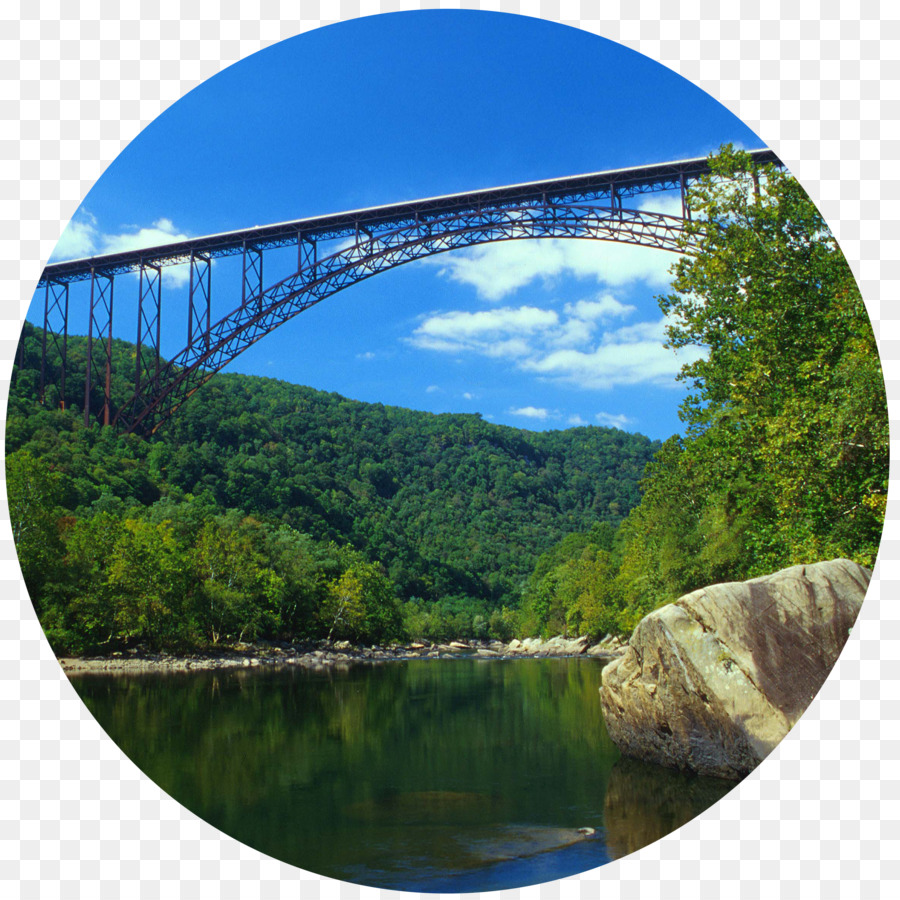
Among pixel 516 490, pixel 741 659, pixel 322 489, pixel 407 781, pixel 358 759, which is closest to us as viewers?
pixel 741 659

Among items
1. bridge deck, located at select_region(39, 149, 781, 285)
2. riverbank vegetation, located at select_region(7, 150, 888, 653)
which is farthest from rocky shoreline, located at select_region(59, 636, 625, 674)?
bridge deck, located at select_region(39, 149, 781, 285)

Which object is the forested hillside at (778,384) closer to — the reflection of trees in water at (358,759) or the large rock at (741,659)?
the large rock at (741,659)

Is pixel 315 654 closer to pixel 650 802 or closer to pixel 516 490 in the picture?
pixel 650 802

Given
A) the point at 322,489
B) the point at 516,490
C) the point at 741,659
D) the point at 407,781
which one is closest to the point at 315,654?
the point at 322,489

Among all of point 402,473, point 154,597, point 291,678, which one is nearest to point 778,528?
point 291,678

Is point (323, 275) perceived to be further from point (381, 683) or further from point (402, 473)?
point (402, 473)

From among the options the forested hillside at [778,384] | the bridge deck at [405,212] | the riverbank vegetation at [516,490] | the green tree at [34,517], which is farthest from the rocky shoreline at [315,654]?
the forested hillside at [778,384]

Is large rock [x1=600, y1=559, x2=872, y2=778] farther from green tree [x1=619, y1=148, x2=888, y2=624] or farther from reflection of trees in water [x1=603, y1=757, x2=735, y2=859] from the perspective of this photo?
green tree [x1=619, y1=148, x2=888, y2=624]
